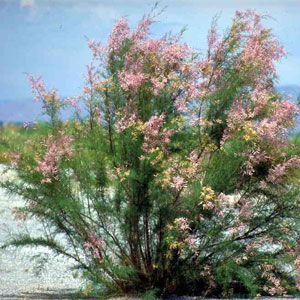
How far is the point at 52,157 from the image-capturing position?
7309 mm

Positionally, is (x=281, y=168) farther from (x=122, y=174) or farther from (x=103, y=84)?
(x=103, y=84)

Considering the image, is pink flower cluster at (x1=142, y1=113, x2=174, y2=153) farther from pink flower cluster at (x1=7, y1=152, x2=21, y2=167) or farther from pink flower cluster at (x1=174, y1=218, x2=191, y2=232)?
pink flower cluster at (x1=7, y1=152, x2=21, y2=167)

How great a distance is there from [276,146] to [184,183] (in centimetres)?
110

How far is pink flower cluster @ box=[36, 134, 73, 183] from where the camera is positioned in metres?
7.26

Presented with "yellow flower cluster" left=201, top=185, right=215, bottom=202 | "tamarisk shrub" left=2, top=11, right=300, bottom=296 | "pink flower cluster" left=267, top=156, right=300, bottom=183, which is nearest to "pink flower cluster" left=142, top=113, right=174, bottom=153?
"tamarisk shrub" left=2, top=11, right=300, bottom=296

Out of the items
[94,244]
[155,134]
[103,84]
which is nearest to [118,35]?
[103,84]

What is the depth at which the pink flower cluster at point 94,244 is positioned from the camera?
7414mm

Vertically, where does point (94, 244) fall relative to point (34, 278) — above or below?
above

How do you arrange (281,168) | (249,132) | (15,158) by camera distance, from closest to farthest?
1. (249,132)
2. (281,168)
3. (15,158)

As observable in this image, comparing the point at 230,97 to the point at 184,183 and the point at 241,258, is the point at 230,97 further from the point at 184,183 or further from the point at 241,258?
the point at 241,258

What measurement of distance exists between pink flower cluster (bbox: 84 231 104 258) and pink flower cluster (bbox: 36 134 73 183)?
779mm

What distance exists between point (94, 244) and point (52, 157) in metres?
1.08

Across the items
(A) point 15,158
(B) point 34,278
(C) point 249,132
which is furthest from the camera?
(B) point 34,278

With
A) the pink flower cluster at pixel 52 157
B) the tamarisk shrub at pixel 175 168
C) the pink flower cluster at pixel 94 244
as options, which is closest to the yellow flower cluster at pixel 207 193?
the tamarisk shrub at pixel 175 168
